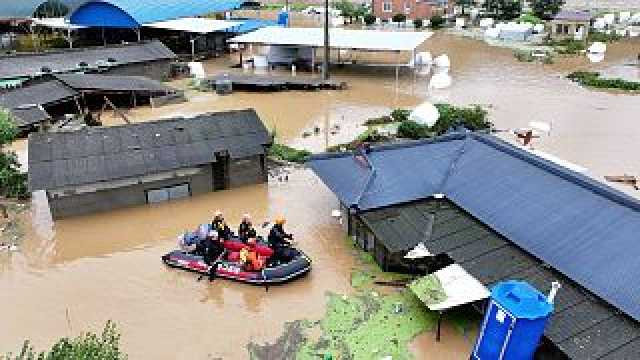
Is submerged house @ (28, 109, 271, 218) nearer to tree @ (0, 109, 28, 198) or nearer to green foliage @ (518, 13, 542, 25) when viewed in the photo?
tree @ (0, 109, 28, 198)

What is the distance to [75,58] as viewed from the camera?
3105cm

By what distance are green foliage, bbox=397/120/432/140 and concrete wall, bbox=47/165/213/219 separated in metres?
8.04

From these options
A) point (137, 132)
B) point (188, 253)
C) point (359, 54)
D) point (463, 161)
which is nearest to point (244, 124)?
point (137, 132)

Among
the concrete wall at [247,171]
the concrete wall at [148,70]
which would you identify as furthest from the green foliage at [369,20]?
the concrete wall at [247,171]

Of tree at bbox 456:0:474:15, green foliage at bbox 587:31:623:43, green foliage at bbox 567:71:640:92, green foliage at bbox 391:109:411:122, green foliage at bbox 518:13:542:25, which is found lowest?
green foliage at bbox 391:109:411:122

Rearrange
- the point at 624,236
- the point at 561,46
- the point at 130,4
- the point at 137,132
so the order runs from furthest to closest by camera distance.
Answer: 1. the point at 561,46
2. the point at 130,4
3. the point at 137,132
4. the point at 624,236

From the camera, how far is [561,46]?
136 feet

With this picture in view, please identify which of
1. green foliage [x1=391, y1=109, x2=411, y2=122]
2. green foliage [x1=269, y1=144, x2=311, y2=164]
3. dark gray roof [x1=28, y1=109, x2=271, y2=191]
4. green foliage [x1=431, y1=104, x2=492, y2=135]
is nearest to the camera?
dark gray roof [x1=28, y1=109, x2=271, y2=191]

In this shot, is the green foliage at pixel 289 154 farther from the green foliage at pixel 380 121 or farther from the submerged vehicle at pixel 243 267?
the submerged vehicle at pixel 243 267

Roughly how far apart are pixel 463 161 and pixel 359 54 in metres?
24.7

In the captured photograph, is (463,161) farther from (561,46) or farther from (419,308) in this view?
(561,46)

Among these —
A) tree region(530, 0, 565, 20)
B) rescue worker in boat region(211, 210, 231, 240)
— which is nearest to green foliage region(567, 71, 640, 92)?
tree region(530, 0, 565, 20)

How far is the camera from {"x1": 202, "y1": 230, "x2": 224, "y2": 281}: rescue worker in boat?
1441cm

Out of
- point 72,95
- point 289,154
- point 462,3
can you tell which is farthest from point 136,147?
point 462,3
